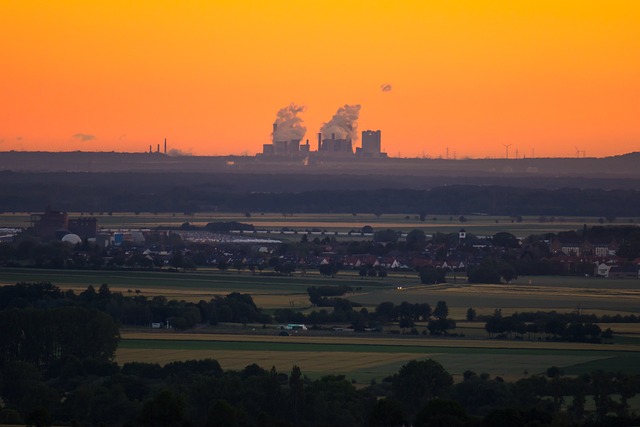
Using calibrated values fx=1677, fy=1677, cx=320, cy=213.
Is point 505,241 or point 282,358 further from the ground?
point 505,241

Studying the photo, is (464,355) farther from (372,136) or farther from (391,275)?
(372,136)

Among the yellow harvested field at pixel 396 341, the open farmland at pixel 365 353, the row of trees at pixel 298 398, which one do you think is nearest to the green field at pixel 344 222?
the yellow harvested field at pixel 396 341

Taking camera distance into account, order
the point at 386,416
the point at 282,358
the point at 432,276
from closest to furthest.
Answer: the point at 386,416 → the point at 282,358 → the point at 432,276

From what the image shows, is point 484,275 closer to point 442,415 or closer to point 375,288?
point 375,288

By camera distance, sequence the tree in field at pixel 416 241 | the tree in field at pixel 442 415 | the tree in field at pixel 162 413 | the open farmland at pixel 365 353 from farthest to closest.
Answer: the tree in field at pixel 416 241
the open farmland at pixel 365 353
the tree in field at pixel 162 413
the tree in field at pixel 442 415

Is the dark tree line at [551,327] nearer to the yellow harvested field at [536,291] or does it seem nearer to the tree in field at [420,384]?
the yellow harvested field at [536,291]

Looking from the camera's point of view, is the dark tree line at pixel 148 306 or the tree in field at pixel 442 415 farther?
the dark tree line at pixel 148 306

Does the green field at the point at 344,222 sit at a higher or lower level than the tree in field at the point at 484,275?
higher

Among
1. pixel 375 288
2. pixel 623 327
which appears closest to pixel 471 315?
pixel 623 327

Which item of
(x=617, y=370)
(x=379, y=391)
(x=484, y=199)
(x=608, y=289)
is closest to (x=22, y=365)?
(x=379, y=391)
